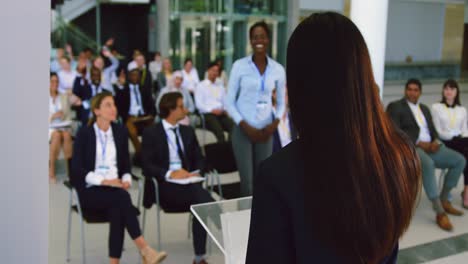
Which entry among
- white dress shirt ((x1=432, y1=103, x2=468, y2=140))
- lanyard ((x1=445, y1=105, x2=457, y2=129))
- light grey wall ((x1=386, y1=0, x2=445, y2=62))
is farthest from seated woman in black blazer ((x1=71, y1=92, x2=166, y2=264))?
light grey wall ((x1=386, y1=0, x2=445, y2=62))

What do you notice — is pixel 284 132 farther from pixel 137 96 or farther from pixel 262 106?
pixel 137 96

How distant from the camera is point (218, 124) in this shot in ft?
28.3

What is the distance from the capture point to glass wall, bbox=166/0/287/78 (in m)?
17.6

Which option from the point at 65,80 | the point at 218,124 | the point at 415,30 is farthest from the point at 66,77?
the point at 415,30

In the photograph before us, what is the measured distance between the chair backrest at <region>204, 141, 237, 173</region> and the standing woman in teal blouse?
427 mm

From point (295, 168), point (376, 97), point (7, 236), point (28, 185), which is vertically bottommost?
point (7, 236)

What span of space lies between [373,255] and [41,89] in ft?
4.32

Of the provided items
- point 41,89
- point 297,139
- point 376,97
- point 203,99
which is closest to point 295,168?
point 297,139

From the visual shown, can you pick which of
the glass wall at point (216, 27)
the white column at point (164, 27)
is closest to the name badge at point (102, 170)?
the glass wall at point (216, 27)

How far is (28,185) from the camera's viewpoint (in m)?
1.95

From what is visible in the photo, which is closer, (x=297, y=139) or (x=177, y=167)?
(x=297, y=139)

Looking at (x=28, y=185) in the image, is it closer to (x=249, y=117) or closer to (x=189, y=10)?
(x=249, y=117)

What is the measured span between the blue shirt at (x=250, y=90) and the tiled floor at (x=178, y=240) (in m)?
1.29

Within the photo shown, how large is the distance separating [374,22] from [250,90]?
75.9 inches
